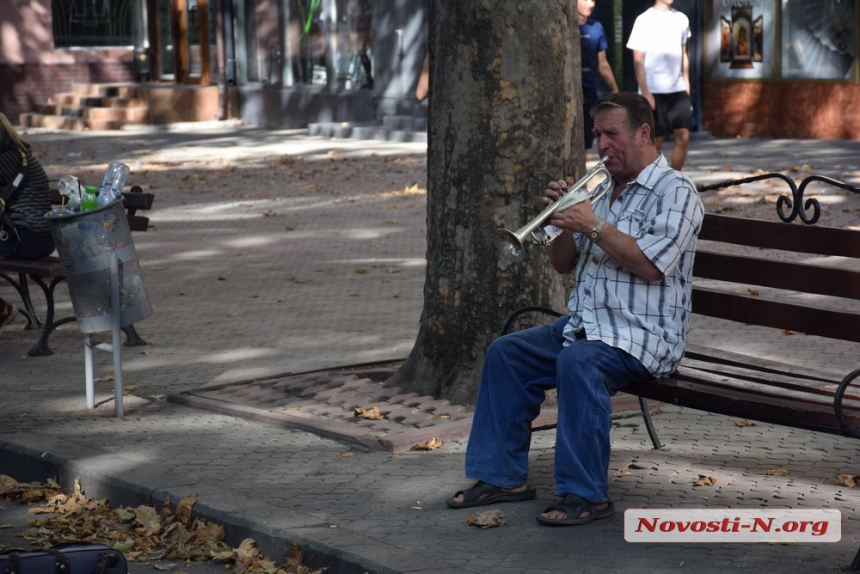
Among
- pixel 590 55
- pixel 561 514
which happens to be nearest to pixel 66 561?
pixel 561 514

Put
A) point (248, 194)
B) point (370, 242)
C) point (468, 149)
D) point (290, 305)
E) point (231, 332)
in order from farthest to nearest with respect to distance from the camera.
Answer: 1. point (248, 194)
2. point (370, 242)
3. point (290, 305)
4. point (231, 332)
5. point (468, 149)

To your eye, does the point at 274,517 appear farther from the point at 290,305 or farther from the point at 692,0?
the point at 692,0

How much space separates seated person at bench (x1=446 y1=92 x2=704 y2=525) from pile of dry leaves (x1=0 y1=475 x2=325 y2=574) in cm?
71

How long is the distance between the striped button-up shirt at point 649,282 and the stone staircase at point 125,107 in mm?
22405

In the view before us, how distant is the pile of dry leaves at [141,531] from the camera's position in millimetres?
4602

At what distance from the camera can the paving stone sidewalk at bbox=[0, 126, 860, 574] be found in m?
4.34

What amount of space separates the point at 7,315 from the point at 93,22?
895 inches

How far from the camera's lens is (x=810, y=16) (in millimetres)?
18781

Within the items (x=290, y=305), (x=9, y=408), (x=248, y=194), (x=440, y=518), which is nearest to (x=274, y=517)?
(x=440, y=518)

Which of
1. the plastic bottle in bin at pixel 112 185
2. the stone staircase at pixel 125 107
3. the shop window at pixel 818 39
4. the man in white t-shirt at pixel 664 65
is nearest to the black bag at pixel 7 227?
the plastic bottle in bin at pixel 112 185

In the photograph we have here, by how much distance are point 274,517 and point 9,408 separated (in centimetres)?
230

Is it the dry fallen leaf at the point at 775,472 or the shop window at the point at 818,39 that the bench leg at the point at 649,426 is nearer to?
the dry fallen leaf at the point at 775,472

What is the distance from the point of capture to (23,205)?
8414 millimetres

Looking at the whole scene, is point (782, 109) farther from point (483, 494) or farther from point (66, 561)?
point (66, 561)
